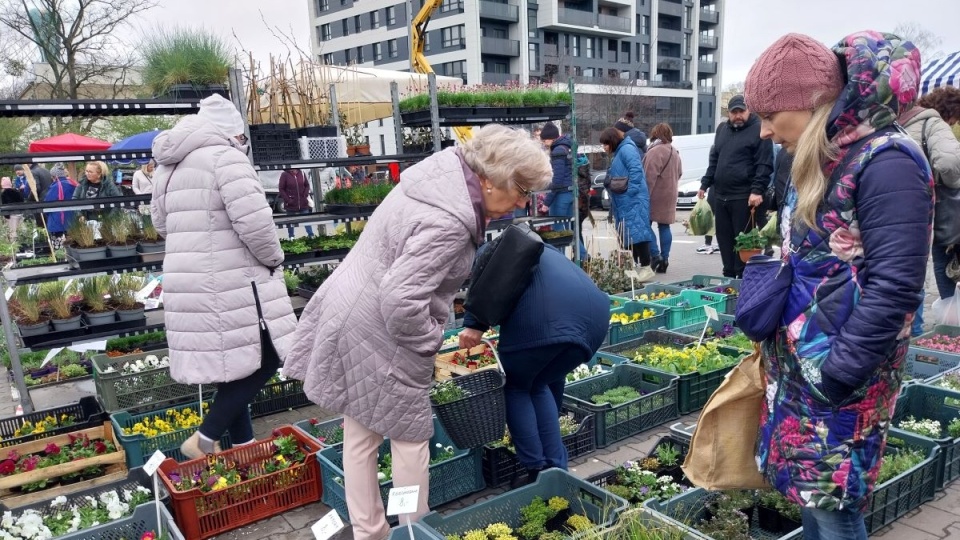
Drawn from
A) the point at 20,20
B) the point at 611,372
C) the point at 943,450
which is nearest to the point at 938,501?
the point at 943,450

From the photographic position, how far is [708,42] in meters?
56.1

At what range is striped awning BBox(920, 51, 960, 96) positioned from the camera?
939cm

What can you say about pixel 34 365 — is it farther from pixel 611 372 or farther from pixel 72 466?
pixel 611 372

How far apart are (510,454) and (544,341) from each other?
955mm

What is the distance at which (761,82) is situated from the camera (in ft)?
5.78

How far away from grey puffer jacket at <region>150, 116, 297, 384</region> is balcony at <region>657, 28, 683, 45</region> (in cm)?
5382

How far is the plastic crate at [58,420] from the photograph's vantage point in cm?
359

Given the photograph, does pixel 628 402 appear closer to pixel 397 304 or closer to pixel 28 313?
pixel 397 304

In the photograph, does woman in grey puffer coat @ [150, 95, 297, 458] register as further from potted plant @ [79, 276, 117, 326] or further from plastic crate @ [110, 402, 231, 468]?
potted plant @ [79, 276, 117, 326]

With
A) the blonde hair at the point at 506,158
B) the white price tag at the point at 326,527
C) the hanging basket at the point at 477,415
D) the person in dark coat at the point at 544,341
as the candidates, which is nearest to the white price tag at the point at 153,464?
the white price tag at the point at 326,527

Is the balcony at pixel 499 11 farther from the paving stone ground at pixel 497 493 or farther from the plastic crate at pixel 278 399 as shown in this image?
the plastic crate at pixel 278 399

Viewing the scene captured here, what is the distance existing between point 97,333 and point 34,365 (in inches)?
71.5

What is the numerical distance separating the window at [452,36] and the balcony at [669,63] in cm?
1789

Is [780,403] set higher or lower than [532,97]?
lower
